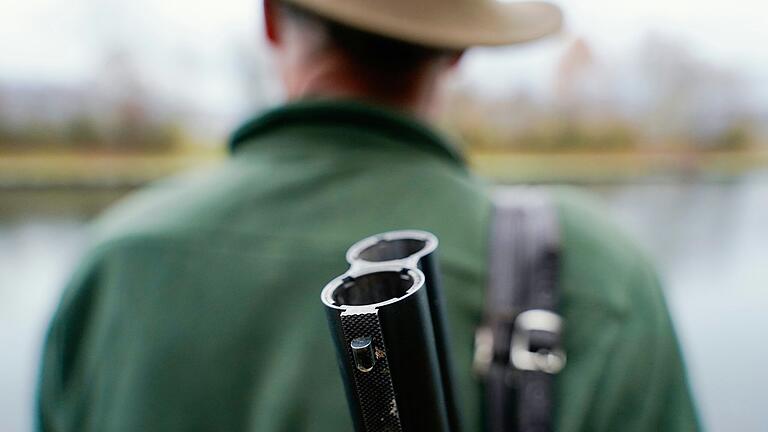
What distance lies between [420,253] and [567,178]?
1657 cm

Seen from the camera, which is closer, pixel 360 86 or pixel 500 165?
pixel 360 86

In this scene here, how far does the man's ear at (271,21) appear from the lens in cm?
138

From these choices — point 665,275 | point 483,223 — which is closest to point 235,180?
point 483,223

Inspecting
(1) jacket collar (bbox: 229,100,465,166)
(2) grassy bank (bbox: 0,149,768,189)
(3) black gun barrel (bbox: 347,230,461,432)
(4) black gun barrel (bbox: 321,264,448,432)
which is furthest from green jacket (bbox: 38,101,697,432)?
(2) grassy bank (bbox: 0,149,768,189)

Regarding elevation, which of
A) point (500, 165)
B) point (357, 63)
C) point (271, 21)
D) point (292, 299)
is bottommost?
point (500, 165)

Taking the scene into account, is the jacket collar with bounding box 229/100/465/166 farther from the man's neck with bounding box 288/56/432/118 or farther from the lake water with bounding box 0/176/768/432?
the lake water with bounding box 0/176/768/432

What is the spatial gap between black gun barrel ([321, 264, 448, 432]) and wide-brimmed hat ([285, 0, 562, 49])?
25.2 inches

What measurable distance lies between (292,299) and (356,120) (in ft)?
1.34

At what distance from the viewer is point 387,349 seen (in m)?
0.63

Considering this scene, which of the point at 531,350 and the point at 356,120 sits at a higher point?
the point at 356,120

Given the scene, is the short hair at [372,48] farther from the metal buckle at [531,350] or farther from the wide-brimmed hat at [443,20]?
the metal buckle at [531,350]

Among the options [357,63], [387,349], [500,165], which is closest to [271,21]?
[357,63]

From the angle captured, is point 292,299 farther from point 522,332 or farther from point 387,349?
point 387,349

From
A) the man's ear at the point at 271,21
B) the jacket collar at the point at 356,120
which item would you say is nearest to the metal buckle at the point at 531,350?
the jacket collar at the point at 356,120
